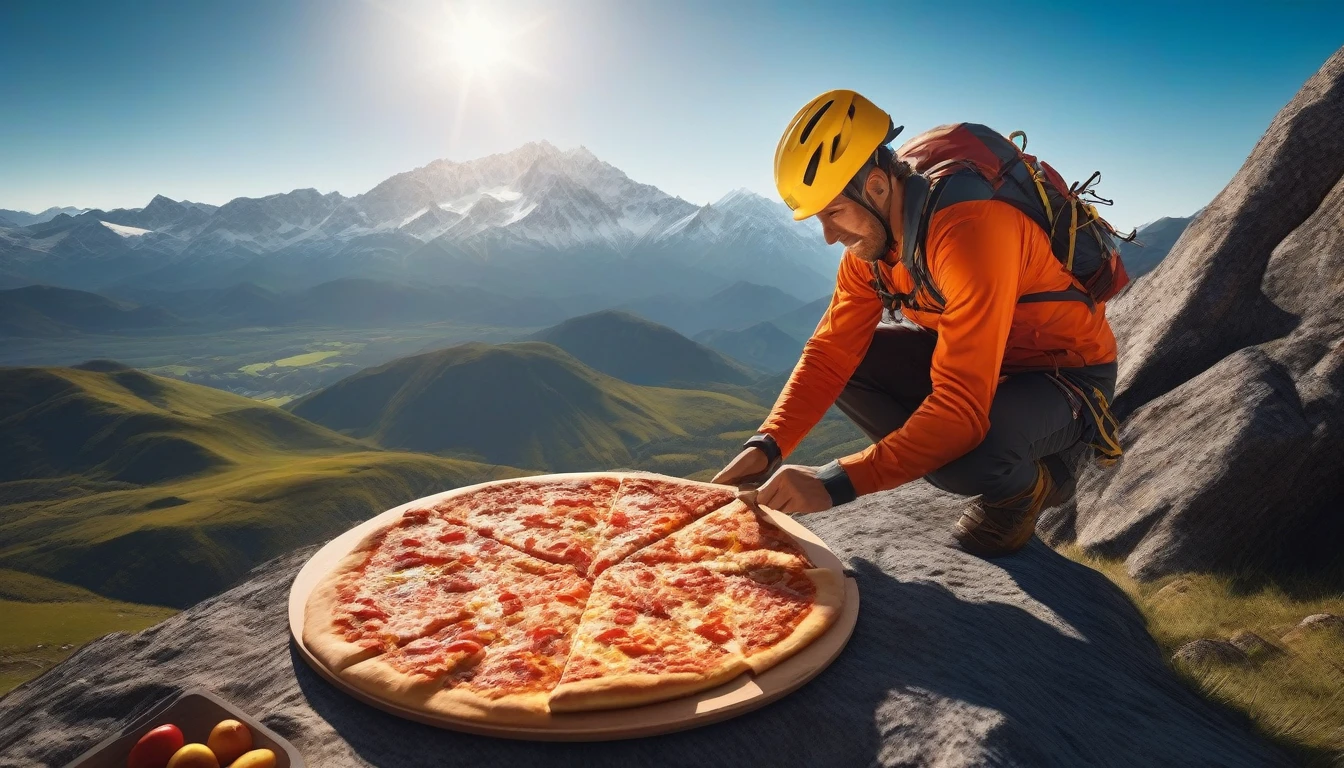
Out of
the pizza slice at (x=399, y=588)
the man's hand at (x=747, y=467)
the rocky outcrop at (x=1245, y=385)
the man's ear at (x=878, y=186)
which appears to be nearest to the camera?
the pizza slice at (x=399, y=588)

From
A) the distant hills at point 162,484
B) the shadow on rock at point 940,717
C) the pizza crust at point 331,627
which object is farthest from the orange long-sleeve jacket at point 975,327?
the distant hills at point 162,484

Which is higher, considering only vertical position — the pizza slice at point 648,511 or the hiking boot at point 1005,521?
the hiking boot at point 1005,521

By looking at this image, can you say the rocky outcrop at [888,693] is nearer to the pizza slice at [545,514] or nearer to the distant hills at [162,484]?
the pizza slice at [545,514]

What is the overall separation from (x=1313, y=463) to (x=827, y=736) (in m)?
7.53

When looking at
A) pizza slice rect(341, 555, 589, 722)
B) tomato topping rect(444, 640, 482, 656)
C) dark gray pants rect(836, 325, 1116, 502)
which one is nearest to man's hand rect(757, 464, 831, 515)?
dark gray pants rect(836, 325, 1116, 502)

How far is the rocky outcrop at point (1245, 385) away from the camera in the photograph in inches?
320

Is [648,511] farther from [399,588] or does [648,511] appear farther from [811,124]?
[811,124]

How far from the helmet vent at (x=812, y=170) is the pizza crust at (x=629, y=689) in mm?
4242

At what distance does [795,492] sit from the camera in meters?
6.09

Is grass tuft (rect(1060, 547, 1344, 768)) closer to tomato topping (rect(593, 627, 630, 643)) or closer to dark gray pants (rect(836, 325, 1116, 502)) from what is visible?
dark gray pants (rect(836, 325, 1116, 502))

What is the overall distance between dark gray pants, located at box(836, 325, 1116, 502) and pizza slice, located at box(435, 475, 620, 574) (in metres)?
3.27

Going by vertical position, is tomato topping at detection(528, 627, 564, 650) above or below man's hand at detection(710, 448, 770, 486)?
below

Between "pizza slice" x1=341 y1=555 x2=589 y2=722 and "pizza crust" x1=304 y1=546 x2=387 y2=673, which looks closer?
"pizza slice" x1=341 y1=555 x2=589 y2=722

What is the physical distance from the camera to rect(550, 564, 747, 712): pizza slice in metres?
4.75
